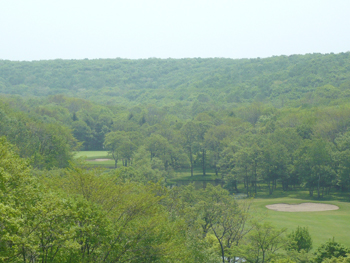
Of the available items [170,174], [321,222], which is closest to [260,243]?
[321,222]

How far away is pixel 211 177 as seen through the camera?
238ft

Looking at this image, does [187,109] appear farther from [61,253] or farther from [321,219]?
[61,253]

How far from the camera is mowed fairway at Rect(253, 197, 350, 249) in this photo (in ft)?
107

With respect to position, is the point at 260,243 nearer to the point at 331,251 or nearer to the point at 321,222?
the point at 331,251

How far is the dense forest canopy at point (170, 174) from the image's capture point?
13.0 metres

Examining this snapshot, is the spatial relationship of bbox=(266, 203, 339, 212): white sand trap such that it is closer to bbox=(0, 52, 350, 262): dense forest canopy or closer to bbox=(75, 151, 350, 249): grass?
bbox=(75, 151, 350, 249): grass

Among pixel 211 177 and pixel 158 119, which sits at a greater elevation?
pixel 158 119

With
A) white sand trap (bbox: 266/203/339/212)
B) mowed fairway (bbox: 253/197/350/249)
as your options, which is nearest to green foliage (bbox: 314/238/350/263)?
mowed fairway (bbox: 253/197/350/249)

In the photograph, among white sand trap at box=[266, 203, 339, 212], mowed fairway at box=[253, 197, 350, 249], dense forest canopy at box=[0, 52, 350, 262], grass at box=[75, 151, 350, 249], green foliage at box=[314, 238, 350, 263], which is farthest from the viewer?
white sand trap at box=[266, 203, 339, 212]

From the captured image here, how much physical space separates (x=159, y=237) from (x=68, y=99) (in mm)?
129412

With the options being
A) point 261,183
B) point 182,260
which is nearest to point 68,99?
point 261,183

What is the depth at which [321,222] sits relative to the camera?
124ft

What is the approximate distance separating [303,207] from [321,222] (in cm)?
938

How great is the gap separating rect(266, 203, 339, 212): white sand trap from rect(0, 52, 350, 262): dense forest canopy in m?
5.80
